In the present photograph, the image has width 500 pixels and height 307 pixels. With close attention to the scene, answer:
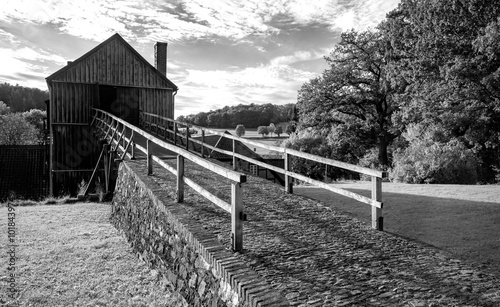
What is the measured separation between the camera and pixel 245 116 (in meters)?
90.8

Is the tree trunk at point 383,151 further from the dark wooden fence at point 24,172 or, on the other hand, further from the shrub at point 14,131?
the shrub at point 14,131

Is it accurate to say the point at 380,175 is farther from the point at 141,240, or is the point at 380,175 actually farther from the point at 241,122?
the point at 241,122

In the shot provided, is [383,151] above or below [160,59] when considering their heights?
below

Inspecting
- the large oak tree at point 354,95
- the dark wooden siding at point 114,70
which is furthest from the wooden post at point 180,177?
the large oak tree at point 354,95

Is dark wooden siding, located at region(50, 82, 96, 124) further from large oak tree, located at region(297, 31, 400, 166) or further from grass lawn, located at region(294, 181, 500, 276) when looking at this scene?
large oak tree, located at region(297, 31, 400, 166)

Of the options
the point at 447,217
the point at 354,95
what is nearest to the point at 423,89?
the point at 354,95

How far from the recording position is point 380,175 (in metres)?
5.64

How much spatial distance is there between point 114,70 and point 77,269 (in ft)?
51.7

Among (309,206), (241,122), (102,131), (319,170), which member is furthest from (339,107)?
(241,122)

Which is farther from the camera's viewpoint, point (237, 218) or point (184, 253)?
point (184, 253)

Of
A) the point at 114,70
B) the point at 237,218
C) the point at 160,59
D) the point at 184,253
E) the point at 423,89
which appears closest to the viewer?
the point at 237,218

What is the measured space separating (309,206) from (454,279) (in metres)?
3.06

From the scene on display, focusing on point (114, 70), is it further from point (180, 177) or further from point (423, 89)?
point (423, 89)

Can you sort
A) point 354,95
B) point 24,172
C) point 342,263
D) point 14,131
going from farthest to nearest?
point 14,131 < point 354,95 < point 24,172 < point 342,263
